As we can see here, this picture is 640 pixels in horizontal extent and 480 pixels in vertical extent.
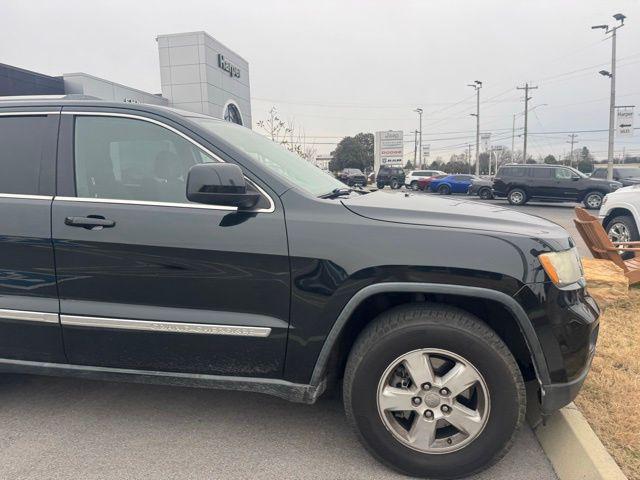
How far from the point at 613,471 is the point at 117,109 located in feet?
10.3

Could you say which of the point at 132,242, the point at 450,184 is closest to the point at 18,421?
the point at 132,242

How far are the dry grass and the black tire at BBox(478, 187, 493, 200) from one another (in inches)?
894

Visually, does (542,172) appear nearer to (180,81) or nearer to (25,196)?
(180,81)

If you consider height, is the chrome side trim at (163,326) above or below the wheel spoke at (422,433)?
above

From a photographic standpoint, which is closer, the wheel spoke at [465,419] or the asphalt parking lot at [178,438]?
the wheel spoke at [465,419]

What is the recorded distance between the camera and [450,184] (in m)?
31.3

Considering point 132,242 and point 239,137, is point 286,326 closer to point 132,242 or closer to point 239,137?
point 132,242

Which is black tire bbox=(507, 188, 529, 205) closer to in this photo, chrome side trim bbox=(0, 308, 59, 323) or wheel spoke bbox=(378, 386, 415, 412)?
wheel spoke bbox=(378, 386, 415, 412)

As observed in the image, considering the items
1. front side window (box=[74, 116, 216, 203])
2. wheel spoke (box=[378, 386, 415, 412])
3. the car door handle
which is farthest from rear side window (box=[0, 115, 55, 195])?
wheel spoke (box=[378, 386, 415, 412])

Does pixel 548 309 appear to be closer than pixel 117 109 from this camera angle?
Yes

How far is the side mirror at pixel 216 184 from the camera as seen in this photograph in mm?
2266

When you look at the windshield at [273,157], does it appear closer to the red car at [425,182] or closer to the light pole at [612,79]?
the light pole at [612,79]

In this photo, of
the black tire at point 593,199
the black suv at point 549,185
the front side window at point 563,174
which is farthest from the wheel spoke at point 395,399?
the front side window at point 563,174

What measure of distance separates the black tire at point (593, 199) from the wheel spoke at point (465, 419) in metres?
19.3
